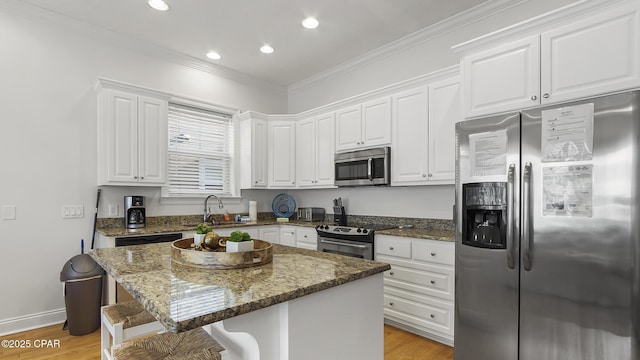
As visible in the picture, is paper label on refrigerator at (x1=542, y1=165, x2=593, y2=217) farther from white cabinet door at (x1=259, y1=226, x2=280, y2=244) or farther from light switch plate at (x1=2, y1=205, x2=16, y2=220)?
light switch plate at (x1=2, y1=205, x2=16, y2=220)

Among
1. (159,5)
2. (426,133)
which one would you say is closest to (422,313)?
(426,133)

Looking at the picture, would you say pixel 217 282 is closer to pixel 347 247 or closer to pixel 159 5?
pixel 347 247

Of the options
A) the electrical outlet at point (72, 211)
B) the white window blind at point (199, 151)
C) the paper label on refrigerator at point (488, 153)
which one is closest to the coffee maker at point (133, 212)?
the electrical outlet at point (72, 211)

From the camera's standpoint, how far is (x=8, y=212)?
294 centimetres

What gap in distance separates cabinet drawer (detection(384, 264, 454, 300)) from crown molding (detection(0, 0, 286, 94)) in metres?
3.33

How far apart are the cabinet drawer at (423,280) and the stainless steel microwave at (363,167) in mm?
932

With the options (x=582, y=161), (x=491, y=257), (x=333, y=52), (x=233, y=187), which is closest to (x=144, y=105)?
(x=233, y=187)

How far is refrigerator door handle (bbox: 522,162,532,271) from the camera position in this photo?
77.2 inches

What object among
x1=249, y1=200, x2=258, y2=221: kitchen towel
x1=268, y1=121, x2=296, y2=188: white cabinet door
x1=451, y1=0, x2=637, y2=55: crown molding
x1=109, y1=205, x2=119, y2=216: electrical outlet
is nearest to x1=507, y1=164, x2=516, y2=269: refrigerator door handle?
x1=451, y1=0, x2=637, y2=55: crown molding

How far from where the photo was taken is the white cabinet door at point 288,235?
410 cm

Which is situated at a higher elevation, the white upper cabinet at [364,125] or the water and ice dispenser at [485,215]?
the white upper cabinet at [364,125]

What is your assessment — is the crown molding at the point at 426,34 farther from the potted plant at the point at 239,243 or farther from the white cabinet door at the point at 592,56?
the potted plant at the point at 239,243

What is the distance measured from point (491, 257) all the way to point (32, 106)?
13.4 feet

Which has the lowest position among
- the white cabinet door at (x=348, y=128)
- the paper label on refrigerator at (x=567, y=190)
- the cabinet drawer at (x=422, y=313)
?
the cabinet drawer at (x=422, y=313)
